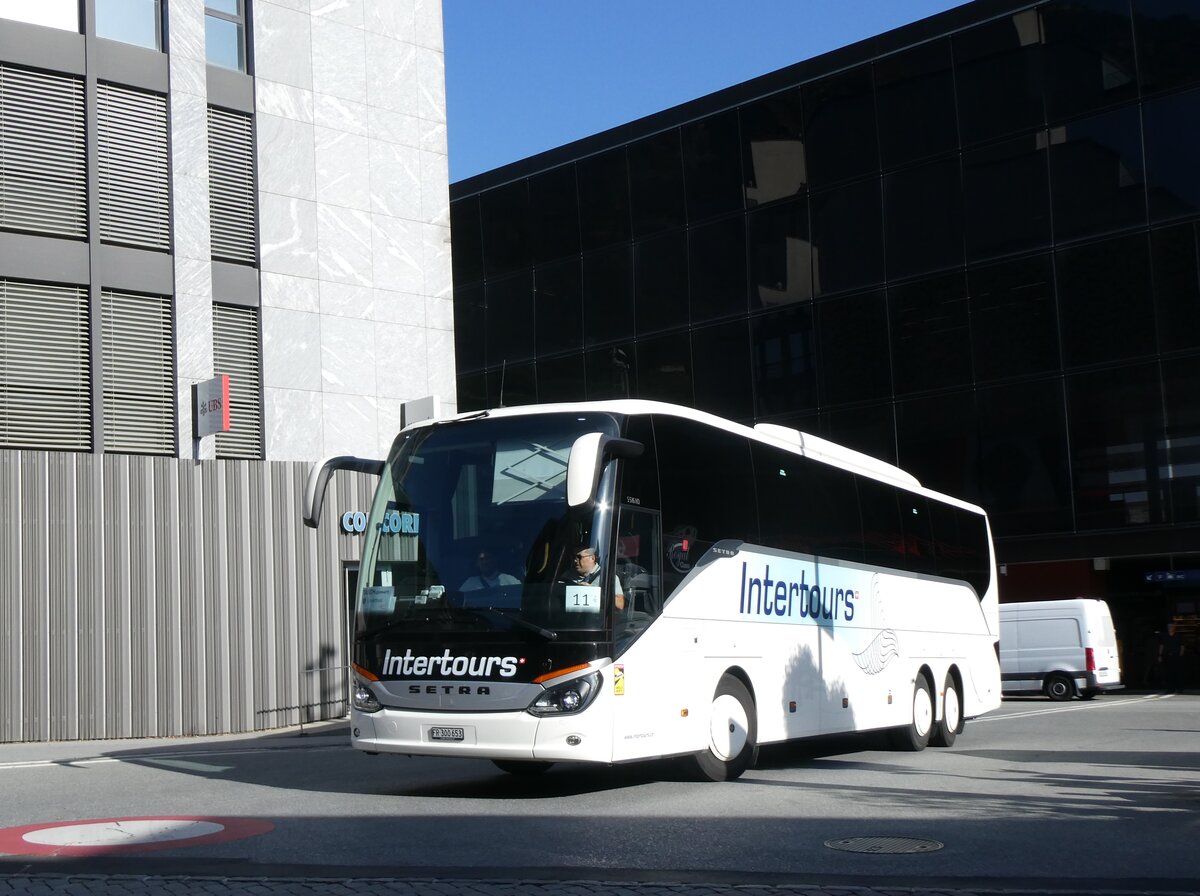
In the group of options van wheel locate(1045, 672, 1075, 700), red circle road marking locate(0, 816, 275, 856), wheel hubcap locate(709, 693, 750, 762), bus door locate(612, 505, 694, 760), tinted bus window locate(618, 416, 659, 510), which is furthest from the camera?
van wheel locate(1045, 672, 1075, 700)

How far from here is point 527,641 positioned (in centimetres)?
1136

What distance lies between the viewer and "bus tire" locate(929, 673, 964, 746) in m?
18.6

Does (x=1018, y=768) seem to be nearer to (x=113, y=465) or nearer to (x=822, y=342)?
(x=113, y=465)

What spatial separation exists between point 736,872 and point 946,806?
12.5ft

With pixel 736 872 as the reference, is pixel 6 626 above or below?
above

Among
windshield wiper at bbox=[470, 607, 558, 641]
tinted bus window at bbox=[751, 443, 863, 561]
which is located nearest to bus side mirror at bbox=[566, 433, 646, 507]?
windshield wiper at bbox=[470, 607, 558, 641]

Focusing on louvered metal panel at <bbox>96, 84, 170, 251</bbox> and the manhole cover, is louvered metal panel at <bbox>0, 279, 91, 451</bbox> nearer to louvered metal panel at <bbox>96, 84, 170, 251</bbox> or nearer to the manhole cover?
louvered metal panel at <bbox>96, 84, 170, 251</bbox>

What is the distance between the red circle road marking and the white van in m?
25.3

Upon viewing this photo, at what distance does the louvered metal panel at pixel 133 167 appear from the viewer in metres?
23.7

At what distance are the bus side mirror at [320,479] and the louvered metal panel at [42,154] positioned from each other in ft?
41.1

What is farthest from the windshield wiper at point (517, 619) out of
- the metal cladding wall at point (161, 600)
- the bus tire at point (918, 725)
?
the metal cladding wall at point (161, 600)

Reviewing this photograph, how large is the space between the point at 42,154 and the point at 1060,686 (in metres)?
23.8

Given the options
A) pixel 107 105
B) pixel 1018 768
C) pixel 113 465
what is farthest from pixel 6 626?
pixel 1018 768

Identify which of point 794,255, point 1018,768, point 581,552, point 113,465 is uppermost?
point 794,255
